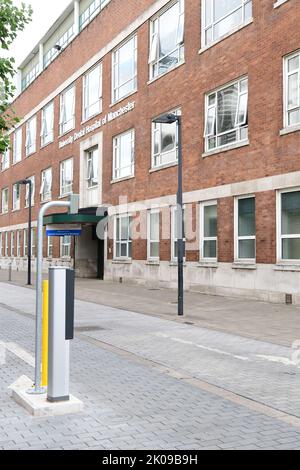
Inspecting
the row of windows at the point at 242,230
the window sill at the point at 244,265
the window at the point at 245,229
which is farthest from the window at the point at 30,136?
the window sill at the point at 244,265

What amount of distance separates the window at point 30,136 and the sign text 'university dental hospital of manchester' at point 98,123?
25.3ft

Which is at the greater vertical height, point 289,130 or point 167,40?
point 167,40

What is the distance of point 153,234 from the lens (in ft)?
79.2

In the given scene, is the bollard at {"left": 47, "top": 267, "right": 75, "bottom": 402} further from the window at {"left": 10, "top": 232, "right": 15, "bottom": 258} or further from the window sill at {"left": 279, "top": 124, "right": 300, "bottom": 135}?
the window at {"left": 10, "top": 232, "right": 15, "bottom": 258}

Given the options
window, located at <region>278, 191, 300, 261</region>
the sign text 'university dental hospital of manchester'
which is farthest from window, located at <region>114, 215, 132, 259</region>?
window, located at <region>278, 191, 300, 261</region>

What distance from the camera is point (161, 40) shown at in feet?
79.4

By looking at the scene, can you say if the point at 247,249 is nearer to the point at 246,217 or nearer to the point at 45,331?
the point at 246,217

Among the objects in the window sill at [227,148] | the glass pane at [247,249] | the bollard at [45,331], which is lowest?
the bollard at [45,331]

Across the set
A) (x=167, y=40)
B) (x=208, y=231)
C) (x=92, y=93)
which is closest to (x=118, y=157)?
(x=92, y=93)

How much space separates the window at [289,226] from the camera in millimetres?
16109

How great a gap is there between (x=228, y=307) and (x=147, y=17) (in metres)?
15.3

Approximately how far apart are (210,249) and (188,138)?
15.0 ft

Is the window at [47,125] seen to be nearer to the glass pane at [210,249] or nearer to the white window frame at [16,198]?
the white window frame at [16,198]
